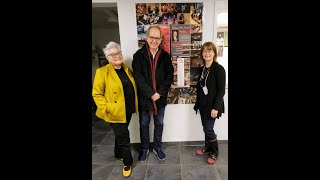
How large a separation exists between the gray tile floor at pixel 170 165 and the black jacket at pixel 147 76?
2.26 feet

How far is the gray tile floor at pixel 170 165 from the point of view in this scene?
82.5 inches

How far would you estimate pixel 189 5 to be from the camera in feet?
7.52

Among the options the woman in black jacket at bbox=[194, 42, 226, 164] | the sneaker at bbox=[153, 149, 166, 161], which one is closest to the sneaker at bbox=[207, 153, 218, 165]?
the woman in black jacket at bbox=[194, 42, 226, 164]

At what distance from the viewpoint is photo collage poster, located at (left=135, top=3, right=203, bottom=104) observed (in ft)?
7.52

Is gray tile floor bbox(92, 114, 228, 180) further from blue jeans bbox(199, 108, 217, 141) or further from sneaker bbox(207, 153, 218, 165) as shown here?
blue jeans bbox(199, 108, 217, 141)

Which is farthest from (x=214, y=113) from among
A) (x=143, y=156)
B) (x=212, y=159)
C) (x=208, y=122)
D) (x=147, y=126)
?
(x=143, y=156)

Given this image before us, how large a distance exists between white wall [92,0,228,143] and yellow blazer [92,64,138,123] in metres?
0.53

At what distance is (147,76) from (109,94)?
1.47ft

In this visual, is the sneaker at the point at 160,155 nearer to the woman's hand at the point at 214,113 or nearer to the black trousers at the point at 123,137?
the black trousers at the point at 123,137

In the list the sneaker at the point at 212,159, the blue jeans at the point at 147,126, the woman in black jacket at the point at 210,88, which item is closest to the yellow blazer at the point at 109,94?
the blue jeans at the point at 147,126

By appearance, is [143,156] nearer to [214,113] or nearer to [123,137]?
[123,137]
